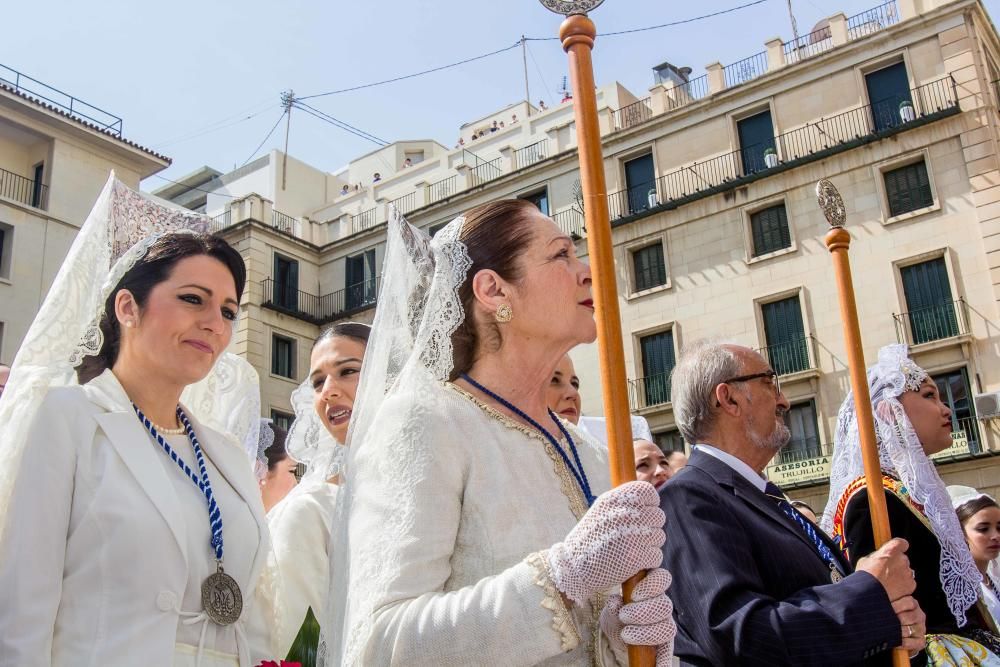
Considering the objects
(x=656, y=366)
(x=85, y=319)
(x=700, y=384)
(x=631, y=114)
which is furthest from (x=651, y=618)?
(x=631, y=114)

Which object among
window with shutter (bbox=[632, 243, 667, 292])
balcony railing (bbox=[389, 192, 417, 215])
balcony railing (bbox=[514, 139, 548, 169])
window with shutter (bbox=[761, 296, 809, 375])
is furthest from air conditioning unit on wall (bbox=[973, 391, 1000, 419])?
balcony railing (bbox=[389, 192, 417, 215])

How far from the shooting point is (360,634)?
1.95 meters

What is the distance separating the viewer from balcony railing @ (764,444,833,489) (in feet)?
68.8

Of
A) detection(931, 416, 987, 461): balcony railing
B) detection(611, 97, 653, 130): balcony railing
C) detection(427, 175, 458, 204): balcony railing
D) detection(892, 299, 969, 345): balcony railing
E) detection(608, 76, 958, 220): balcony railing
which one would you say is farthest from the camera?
detection(427, 175, 458, 204): balcony railing

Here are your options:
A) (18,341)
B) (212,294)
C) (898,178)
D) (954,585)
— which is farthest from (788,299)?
(212,294)

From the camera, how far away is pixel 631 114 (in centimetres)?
2584

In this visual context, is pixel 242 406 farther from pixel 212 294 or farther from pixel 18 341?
pixel 18 341

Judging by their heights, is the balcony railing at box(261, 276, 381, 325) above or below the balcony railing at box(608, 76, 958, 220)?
below

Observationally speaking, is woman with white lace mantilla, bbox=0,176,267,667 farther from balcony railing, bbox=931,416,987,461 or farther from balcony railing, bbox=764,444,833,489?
balcony railing, bbox=764,444,833,489

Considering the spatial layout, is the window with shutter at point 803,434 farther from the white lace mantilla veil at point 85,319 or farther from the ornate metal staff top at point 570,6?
the ornate metal staff top at point 570,6

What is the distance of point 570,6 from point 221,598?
1750 millimetres

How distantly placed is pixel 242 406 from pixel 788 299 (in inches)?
783

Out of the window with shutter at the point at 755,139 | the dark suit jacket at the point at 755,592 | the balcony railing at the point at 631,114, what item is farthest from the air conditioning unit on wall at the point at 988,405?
the dark suit jacket at the point at 755,592

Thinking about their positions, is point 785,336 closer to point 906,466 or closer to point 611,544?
point 906,466
